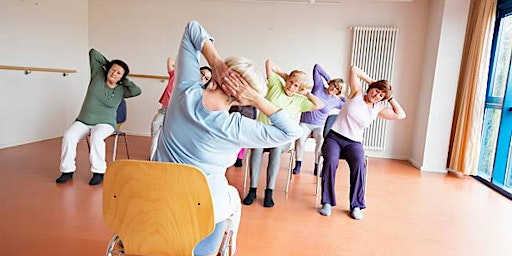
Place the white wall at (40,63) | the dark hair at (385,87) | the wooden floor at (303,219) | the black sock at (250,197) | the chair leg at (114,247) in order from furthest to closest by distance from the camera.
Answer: the white wall at (40,63)
the black sock at (250,197)
the dark hair at (385,87)
the wooden floor at (303,219)
the chair leg at (114,247)

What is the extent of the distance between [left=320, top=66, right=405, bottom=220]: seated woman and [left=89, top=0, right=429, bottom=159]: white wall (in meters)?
2.54

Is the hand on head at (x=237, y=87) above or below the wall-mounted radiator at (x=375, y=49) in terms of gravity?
below

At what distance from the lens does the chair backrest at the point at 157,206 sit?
1.05m

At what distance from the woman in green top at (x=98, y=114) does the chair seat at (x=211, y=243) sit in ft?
7.17

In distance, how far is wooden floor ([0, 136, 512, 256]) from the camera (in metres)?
2.12

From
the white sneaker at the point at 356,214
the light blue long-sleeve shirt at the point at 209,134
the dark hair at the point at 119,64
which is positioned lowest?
the white sneaker at the point at 356,214

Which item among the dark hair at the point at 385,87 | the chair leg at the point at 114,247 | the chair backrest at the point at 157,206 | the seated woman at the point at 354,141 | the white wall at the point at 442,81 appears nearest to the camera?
the chair backrest at the point at 157,206

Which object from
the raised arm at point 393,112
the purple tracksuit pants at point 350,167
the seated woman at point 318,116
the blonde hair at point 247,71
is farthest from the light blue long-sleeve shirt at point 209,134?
the seated woman at point 318,116

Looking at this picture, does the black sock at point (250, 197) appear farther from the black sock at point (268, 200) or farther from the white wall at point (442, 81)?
the white wall at point (442, 81)

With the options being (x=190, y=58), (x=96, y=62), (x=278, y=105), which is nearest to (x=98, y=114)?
(x=96, y=62)

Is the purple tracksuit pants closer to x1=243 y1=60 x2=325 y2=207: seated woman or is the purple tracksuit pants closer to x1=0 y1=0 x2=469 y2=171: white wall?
x1=243 y1=60 x2=325 y2=207: seated woman

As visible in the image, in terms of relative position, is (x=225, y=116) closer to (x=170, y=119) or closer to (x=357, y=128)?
(x=170, y=119)

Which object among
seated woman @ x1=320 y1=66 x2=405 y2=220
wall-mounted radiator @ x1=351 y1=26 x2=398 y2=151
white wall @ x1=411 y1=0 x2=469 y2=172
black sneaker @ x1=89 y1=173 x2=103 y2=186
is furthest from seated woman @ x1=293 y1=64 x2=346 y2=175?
black sneaker @ x1=89 y1=173 x2=103 y2=186

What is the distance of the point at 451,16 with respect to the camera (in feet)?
14.5
